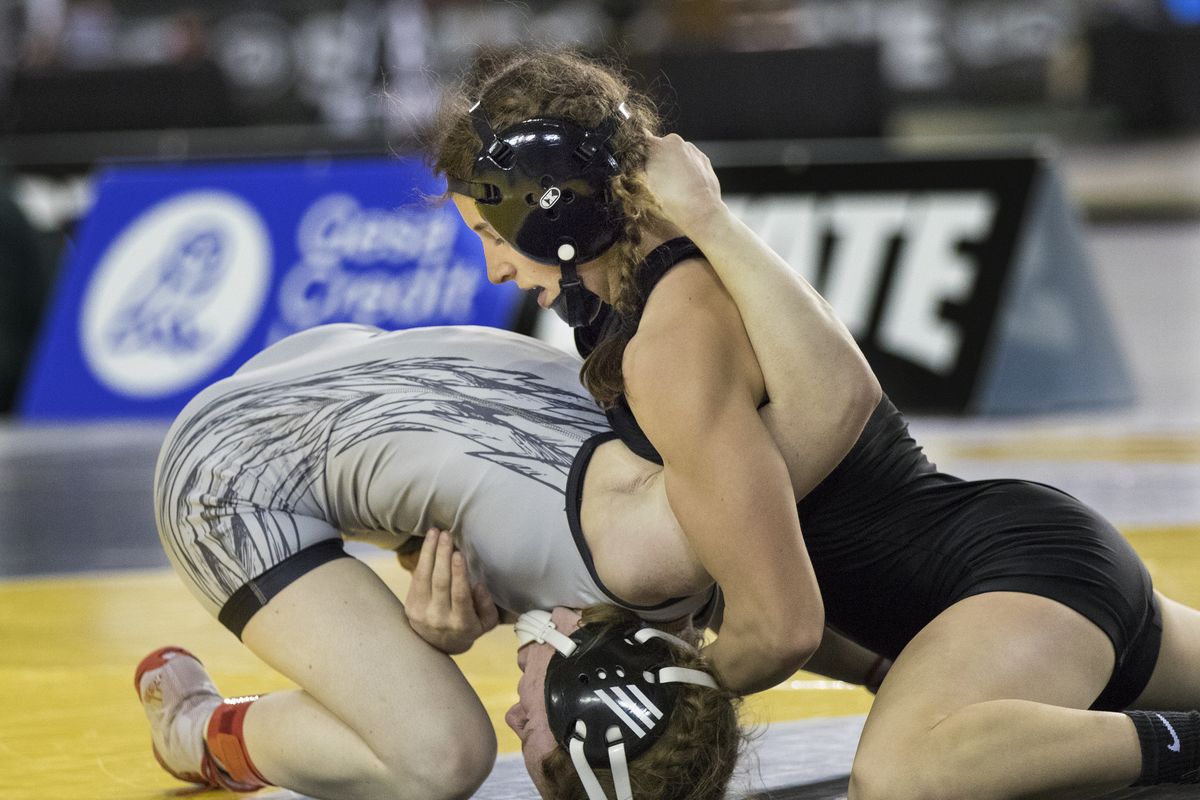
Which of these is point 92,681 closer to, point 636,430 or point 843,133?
point 636,430

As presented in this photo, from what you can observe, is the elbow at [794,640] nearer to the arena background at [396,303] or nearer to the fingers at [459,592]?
the arena background at [396,303]

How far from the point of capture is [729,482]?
2.27 metres

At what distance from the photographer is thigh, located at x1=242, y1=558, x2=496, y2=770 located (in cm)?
255

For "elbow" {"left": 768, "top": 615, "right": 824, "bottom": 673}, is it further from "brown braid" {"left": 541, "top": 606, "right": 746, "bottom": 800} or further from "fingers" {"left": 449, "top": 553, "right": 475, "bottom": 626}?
"fingers" {"left": 449, "top": 553, "right": 475, "bottom": 626}

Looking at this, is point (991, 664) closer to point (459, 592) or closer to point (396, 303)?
point (459, 592)

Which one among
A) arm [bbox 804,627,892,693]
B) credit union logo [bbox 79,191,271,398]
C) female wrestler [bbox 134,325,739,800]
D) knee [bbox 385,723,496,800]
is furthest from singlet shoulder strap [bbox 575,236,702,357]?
credit union logo [bbox 79,191,271,398]

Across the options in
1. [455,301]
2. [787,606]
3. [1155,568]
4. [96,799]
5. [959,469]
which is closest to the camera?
[787,606]

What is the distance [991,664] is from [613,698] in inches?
20.5

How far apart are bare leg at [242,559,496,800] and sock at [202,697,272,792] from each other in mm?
23

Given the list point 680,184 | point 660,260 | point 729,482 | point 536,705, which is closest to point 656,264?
point 660,260

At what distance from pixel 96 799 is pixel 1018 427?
4.39 m

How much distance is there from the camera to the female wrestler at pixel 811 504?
7.55 ft

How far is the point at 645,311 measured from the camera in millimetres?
2420

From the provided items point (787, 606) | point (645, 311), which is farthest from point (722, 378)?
point (787, 606)
